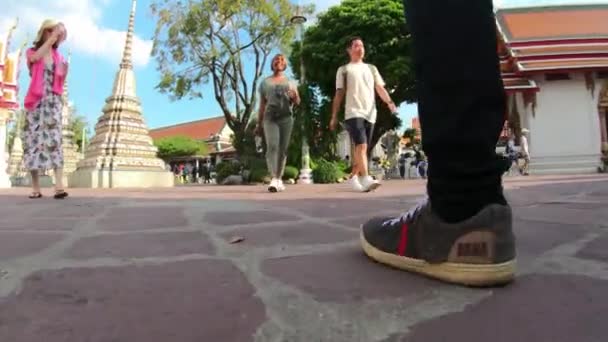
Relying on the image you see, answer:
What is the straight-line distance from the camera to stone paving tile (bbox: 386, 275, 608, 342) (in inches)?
31.3

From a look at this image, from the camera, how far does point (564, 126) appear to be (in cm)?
1434

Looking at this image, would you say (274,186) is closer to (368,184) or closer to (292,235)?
(368,184)

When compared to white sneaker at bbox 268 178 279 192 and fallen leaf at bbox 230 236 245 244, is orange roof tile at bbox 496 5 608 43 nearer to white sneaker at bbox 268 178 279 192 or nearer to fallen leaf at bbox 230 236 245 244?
white sneaker at bbox 268 178 279 192

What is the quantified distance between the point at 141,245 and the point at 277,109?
3.43 metres

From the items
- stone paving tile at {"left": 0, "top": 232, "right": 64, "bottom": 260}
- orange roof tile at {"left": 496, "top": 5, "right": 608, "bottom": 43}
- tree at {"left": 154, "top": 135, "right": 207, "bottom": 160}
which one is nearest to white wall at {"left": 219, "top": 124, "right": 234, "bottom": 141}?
tree at {"left": 154, "top": 135, "right": 207, "bottom": 160}

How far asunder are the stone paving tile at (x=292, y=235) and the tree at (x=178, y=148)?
36500mm

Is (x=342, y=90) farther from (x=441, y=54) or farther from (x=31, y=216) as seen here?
(x=441, y=54)

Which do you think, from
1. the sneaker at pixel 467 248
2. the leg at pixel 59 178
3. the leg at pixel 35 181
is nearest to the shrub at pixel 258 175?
the leg at pixel 35 181

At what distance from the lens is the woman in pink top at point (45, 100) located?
3.93m

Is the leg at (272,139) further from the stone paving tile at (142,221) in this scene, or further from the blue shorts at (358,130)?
the stone paving tile at (142,221)

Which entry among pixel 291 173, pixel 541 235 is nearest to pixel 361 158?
pixel 541 235

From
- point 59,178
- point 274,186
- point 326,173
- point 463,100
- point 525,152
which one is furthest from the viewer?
point 525,152

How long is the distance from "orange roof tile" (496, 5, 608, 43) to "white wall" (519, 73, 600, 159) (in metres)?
1.76

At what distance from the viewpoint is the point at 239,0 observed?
1591cm
